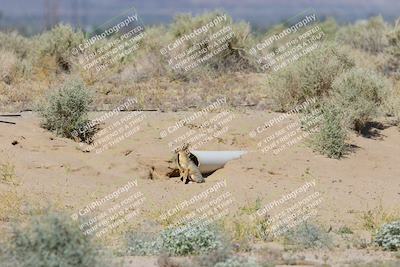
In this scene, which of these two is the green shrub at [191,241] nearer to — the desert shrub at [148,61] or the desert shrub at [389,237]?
the desert shrub at [389,237]

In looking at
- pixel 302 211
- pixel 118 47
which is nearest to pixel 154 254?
pixel 302 211

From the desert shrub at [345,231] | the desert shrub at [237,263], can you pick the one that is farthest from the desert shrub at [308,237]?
the desert shrub at [237,263]

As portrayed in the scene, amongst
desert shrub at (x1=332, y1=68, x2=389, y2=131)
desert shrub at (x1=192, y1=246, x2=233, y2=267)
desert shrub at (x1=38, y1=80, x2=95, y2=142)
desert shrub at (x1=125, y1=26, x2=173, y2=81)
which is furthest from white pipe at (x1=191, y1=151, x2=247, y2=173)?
desert shrub at (x1=125, y1=26, x2=173, y2=81)

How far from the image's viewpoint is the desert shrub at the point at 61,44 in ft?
74.0

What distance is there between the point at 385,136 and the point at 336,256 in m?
6.99

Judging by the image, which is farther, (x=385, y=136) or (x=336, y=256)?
(x=385, y=136)

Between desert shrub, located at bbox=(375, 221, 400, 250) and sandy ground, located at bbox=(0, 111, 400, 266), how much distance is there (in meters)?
1.42

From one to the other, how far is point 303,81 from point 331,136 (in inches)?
110

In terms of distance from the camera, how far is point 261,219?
1171 cm

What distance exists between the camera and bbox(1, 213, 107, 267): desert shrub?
7785 mm

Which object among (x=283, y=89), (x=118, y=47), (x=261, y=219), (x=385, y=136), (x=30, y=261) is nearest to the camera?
(x=30, y=261)

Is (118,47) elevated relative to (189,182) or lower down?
elevated

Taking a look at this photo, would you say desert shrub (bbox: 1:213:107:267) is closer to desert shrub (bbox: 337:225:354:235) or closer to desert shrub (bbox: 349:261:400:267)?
desert shrub (bbox: 349:261:400:267)

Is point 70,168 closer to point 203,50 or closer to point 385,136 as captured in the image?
point 385,136
